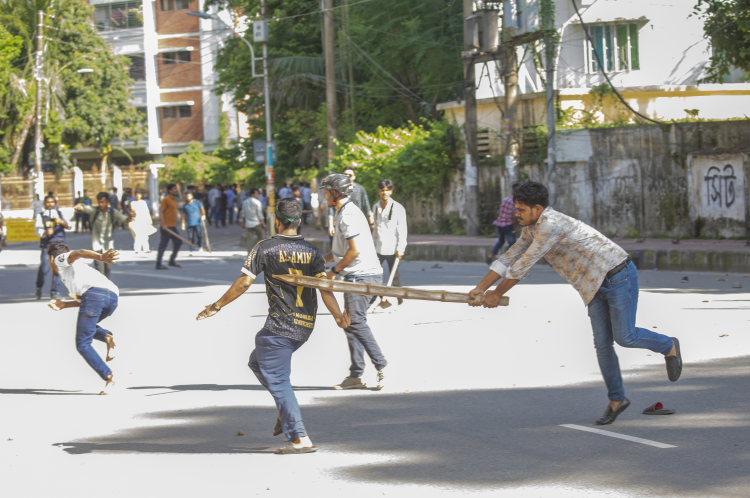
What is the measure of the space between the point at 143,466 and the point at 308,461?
3.10ft

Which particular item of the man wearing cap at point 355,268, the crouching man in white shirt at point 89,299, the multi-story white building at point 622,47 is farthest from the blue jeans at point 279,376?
the multi-story white building at point 622,47

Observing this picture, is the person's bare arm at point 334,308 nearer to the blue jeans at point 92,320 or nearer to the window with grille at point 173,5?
the blue jeans at point 92,320

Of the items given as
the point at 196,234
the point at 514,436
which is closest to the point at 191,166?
A: the point at 196,234

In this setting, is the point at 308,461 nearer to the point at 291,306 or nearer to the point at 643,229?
the point at 291,306

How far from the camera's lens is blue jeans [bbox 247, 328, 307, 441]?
4898mm

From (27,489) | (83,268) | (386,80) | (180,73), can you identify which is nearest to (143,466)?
(27,489)

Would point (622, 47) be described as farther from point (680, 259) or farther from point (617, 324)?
point (617, 324)

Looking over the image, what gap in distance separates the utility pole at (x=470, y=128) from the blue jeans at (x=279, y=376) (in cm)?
1645

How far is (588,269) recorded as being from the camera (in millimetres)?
5160

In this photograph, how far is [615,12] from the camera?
2806 cm

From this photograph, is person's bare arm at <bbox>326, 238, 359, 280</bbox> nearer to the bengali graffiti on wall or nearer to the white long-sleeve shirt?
the white long-sleeve shirt

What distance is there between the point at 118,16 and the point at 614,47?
126ft

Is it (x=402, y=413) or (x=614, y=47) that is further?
(x=614, y=47)

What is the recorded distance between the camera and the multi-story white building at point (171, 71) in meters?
54.7
